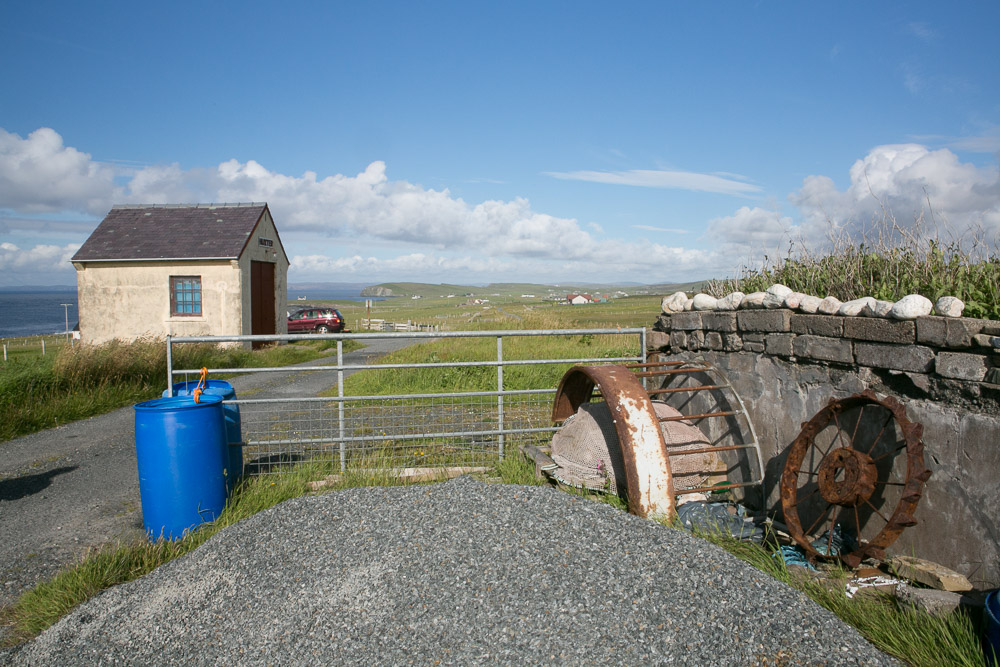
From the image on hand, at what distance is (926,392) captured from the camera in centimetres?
389

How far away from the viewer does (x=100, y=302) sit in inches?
808

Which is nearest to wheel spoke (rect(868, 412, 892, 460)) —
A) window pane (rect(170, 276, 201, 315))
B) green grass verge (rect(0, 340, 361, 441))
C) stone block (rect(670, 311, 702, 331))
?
stone block (rect(670, 311, 702, 331))

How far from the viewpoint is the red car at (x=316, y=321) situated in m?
33.8

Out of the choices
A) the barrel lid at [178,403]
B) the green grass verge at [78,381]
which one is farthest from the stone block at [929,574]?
the green grass verge at [78,381]

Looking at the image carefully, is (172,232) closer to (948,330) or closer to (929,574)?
(948,330)

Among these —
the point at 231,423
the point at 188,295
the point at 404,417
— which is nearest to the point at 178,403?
the point at 231,423

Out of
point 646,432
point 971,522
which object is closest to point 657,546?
point 646,432

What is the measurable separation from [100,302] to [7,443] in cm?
1354

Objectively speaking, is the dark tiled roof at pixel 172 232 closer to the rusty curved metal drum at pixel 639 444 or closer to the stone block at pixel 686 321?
the stone block at pixel 686 321

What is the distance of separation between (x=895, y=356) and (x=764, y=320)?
1299 millimetres

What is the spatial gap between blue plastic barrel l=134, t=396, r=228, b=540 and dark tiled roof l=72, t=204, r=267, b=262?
55.1 ft

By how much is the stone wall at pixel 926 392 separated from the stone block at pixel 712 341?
0.54m

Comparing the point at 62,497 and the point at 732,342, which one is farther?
the point at 62,497

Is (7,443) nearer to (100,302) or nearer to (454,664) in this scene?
(454,664)
